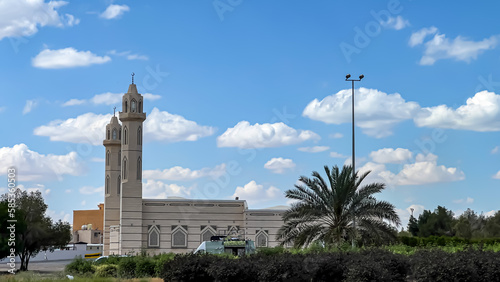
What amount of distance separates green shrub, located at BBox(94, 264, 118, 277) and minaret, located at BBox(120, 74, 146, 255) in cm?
2801

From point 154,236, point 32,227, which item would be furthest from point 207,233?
point 32,227

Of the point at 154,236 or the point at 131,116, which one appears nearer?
the point at 154,236

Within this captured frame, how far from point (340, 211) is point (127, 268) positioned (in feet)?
29.9

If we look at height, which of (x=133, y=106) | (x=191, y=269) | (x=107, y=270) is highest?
(x=133, y=106)

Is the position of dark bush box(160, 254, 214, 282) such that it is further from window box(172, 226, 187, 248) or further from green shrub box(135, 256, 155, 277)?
window box(172, 226, 187, 248)

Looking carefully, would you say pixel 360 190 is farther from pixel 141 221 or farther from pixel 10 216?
pixel 141 221

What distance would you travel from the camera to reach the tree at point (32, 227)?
3922cm

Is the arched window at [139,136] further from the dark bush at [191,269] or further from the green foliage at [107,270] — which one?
the dark bush at [191,269]

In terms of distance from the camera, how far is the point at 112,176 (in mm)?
66688

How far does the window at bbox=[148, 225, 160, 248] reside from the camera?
2122 inches

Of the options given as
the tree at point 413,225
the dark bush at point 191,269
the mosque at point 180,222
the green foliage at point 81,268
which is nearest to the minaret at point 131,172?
the mosque at point 180,222

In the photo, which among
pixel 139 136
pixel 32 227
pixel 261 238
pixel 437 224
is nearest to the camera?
pixel 32 227

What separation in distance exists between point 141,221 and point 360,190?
3125 centimetres

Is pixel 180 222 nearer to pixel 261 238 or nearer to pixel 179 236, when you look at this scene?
pixel 179 236
